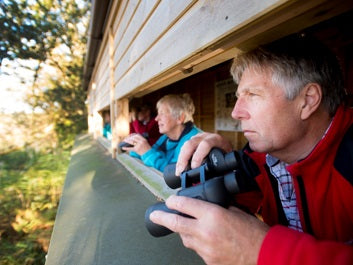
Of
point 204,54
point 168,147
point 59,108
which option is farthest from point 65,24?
point 204,54

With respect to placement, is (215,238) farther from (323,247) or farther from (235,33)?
(235,33)

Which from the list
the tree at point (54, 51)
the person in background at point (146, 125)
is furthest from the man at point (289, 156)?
the tree at point (54, 51)

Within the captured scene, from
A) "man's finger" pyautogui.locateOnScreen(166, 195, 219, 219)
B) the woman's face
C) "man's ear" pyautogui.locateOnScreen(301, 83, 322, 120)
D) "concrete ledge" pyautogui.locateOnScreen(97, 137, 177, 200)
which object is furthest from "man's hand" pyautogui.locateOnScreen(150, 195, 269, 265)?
the woman's face

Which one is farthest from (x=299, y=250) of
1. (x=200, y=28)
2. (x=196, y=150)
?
(x=200, y=28)

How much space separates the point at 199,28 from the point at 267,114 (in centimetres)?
54

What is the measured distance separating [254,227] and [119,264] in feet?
3.10

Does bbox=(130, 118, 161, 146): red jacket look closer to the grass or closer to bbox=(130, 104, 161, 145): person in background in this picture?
bbox=(130, 104, 161, 145): person in background

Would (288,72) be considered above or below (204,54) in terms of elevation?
below

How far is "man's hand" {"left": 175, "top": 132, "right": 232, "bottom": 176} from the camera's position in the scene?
1.14 m

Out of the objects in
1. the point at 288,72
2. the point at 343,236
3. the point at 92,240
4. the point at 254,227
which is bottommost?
the point at 92,240

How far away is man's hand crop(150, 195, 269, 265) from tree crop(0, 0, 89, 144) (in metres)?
9.83

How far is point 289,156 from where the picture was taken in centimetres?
99

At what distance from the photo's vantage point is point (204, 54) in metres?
1.13

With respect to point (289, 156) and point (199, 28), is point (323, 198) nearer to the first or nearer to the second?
point (289, 156)
